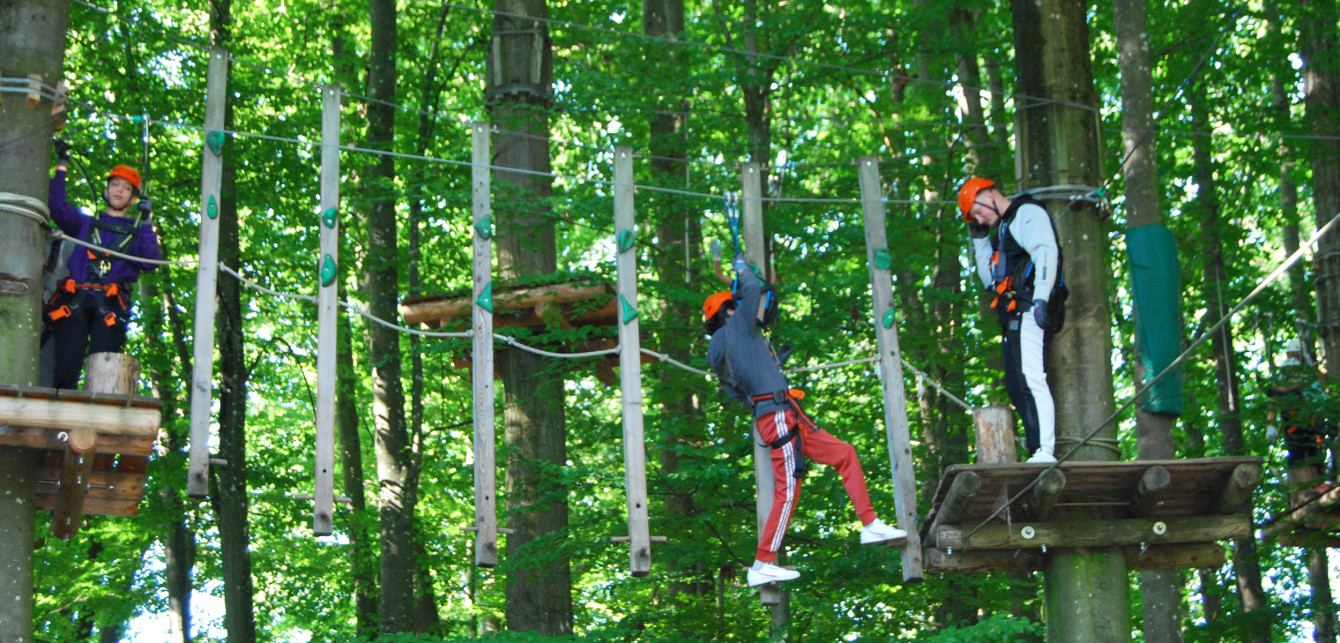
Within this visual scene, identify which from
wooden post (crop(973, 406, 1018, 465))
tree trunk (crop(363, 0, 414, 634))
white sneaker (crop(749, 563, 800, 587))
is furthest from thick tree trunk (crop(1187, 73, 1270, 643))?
tree trunk (crop(363, 0, 414, 634))

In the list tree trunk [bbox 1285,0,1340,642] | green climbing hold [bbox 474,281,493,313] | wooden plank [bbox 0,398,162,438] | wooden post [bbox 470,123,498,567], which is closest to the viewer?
wooden plank [bbox 0,398,162,438]

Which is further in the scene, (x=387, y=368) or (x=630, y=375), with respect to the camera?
(x=387, y=368)

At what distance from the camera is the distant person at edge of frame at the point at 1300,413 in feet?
34.3

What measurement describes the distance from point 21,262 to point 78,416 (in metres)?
0.99

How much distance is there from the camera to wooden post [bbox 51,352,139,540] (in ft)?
20.7

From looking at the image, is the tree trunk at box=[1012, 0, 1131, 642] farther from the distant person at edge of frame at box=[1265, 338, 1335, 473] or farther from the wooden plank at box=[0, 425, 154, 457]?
the wooden plank at box=[0, 425, 154, 457]

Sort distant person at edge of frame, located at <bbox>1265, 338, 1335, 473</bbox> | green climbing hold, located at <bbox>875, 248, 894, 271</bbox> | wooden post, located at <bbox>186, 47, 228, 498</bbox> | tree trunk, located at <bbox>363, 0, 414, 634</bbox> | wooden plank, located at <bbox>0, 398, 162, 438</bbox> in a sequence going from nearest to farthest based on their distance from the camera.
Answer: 1. wooden plank, located at <bbox>0, 398, 162, 438</bbox>
2. wooden post, located at <bbox>186, 47, 228, 498</bbox>
3. green climbing hold, located at <bbox>875, 248, 894, 271</bbox>
4. distant person at edge of frame, located at <bbox>1265, 338, 1335, 473</bbox>
5. tree trunk, located at <bbox>363, 0, 414, 634</bbox>

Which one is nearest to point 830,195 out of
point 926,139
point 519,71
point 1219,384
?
point 926,139

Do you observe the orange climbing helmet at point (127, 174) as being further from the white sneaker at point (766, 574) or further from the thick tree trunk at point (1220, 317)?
the thick tree trunk at point (1220, 317)

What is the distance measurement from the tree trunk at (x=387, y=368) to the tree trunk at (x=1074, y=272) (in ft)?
23.5

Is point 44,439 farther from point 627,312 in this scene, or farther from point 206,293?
point 627,312

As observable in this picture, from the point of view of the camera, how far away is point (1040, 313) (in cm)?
678

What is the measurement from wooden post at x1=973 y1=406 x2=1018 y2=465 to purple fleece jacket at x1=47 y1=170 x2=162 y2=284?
15.1 ft

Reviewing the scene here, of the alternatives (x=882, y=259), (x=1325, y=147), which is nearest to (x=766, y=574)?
(x=882, y=259)
